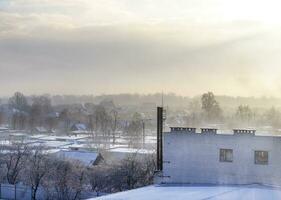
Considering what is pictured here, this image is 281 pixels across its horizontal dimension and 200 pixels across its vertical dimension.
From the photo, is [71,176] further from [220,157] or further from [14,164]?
[220,157]

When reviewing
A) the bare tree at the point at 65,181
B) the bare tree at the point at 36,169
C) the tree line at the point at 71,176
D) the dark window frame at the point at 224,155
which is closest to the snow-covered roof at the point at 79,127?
the bare tree at the point at 36,169

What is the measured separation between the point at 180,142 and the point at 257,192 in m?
4.87

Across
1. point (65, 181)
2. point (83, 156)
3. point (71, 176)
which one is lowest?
point (65, 181)

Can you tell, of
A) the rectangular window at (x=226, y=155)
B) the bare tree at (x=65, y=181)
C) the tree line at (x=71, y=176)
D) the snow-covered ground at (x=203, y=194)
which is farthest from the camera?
the tree line at (x=71, y=176)

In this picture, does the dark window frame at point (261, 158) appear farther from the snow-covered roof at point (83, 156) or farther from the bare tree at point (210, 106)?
the bare tree at point (210, 106)

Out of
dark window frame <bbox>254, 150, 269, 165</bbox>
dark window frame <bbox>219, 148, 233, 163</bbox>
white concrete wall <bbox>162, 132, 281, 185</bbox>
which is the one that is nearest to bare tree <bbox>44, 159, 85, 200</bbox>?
white concrete wall <bbox>162, 132, 281, 185</bbox>

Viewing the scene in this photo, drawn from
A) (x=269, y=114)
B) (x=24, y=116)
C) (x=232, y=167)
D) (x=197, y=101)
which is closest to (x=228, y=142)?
(x=232, y=167)

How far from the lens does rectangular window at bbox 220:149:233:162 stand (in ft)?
61.7

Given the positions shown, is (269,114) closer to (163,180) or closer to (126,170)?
(126,170)

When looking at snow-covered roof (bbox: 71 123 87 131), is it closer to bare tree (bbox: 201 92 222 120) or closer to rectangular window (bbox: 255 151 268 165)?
bare tree (bbox: 201 92 222 120)

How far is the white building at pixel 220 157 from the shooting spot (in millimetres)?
18250

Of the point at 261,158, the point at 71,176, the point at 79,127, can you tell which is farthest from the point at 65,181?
the point at 79,127

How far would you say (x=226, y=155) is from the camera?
62.0 feet

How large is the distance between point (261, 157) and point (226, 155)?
127cm
